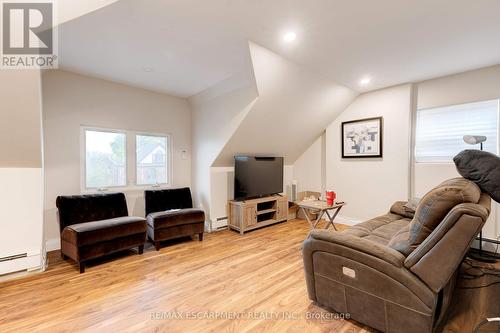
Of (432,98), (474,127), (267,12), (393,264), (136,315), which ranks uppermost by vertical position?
(267,12)

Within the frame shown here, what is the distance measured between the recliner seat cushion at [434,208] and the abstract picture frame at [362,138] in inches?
114

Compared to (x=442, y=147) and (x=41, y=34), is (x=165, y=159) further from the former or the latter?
(x=442, y=147)

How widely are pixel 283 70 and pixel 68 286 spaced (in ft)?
11.7

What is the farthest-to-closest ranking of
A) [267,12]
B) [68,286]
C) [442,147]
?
[442,147], [68,286], [267,12]

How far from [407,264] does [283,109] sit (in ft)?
9.35

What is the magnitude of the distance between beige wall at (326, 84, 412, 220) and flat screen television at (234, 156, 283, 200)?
112cm

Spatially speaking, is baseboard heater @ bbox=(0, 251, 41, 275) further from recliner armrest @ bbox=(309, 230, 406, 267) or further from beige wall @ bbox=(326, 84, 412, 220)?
beige wall @ bbox=(326, 84, 412, 220)

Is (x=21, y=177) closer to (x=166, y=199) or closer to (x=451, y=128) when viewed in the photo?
(x=166, y=199)

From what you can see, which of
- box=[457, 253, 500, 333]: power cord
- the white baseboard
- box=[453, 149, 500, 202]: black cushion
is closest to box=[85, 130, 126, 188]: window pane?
the white baseboard

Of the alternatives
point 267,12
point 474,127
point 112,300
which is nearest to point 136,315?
point 112,300

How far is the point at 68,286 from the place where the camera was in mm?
2373

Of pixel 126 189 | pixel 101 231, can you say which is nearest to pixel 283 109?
pixel 126 189

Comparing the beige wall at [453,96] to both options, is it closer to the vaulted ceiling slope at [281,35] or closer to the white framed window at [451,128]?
the white framed window at [451,128]

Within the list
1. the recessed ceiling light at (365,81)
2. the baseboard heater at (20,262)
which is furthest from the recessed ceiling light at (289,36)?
the baseboard heater at (20,262)
